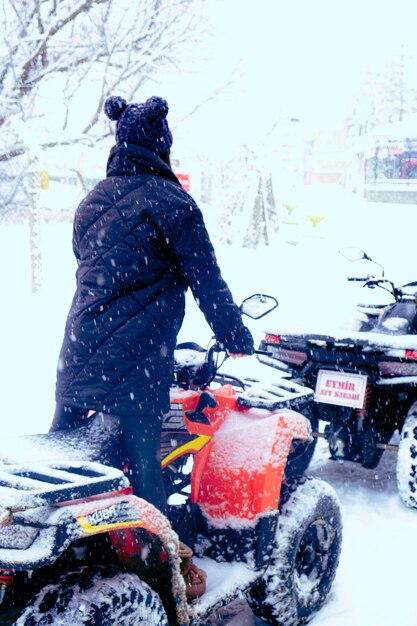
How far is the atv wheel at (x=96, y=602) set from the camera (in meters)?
2.19

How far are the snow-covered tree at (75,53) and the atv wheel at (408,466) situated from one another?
23.4 feet

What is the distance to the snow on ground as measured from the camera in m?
3.93

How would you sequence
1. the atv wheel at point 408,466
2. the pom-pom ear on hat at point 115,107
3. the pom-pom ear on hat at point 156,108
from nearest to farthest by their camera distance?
the pom-pom ear on hat at point 156,108
the pom-pom ear on hat at point 115,107
the atv wheel at point 408,466

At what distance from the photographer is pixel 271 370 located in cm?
841

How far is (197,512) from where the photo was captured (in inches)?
130

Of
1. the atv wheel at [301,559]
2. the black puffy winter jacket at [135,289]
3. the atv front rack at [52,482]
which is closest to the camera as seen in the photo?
the atv front rack at [52,482]

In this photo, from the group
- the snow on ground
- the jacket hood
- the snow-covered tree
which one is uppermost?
the snow-covered tree

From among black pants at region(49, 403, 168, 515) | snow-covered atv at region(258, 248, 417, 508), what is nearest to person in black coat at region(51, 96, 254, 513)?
black pants at region(49, 403, 168, 515)

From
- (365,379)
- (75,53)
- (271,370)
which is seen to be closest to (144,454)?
(365,379)

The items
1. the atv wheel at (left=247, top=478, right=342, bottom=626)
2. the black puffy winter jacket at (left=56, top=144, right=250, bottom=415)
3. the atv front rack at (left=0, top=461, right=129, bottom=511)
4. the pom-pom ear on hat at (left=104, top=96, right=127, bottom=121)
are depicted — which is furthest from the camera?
the atv wheel at (left=247, top=478, right=342, bottom=626)

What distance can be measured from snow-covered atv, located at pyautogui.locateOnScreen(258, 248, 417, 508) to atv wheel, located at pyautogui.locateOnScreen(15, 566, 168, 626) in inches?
108

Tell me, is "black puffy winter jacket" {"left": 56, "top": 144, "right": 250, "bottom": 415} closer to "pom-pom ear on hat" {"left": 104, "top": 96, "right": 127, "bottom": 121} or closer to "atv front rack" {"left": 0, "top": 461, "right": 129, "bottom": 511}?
"pom-pom ear on hat" {"left": 104, "top": 96, "right": 127, "bottom": 121}

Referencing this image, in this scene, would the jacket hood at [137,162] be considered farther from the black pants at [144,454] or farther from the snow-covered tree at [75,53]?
the snow-covered tree at [75,53]

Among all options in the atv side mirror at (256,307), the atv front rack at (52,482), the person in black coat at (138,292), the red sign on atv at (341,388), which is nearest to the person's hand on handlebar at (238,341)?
the person in black coat at (138,292)
